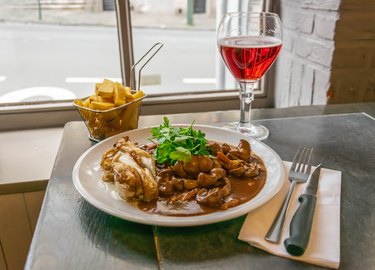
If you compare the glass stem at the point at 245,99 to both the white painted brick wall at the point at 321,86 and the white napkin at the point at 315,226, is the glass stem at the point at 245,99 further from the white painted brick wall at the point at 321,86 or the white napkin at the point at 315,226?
the white painted brick wall at the point at 321,86

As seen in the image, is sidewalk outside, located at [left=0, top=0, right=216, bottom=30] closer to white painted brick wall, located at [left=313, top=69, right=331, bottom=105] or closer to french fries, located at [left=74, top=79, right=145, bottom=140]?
white painted brick wall, located at [left=313, top=69, right=331, bottom=105]

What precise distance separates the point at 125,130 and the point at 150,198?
331 millimetres

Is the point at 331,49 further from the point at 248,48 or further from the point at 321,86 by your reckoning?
the point at 248,48

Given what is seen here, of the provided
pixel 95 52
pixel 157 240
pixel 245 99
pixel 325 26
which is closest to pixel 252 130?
pixel 245 99

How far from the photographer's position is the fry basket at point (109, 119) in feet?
2.60

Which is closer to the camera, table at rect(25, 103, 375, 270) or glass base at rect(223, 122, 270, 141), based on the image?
table at rect(25, 103, 375, 270)

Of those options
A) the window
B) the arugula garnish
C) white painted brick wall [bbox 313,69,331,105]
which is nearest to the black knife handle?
the arugula garnish

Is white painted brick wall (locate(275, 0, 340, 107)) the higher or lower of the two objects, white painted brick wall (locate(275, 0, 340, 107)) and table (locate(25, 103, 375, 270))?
the higher

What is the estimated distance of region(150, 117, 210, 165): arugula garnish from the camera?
0.61 meters

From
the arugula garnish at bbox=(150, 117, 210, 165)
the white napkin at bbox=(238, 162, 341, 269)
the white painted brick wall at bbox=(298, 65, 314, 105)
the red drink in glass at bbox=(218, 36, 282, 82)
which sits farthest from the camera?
the white painted brick wall at bbox=(298, 65, 314, 105)

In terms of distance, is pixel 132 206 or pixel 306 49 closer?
pixel 132 206

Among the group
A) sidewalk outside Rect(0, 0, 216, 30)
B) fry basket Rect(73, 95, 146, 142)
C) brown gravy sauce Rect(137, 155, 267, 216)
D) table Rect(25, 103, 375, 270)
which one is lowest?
table Rect(25, 103, 375, 270)

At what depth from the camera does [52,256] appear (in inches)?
18.8

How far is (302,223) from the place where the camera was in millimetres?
497
